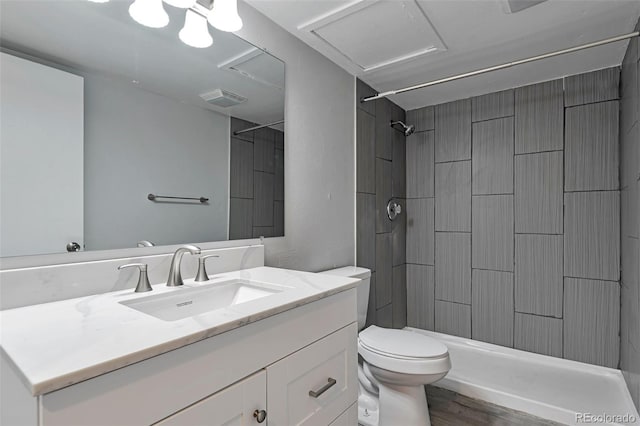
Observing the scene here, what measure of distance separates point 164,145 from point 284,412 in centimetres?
102

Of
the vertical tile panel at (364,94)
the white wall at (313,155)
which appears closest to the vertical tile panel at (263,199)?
the white wall at (313,155)

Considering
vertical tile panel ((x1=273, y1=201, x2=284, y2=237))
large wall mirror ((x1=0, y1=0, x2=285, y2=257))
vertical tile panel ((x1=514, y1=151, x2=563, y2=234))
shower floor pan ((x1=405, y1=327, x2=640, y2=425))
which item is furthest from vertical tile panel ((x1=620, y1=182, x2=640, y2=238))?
large wall mirror ((x1=0, y1=0, x2=285, y2=257))

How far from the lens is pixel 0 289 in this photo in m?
0.87

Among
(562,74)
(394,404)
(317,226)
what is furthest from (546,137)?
(394,404)

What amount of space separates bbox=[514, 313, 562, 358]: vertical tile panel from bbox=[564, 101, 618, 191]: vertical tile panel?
98 centimetres

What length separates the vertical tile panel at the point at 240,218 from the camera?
155cm

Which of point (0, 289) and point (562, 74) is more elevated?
point (562, 74)

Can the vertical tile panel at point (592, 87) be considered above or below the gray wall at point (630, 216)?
above

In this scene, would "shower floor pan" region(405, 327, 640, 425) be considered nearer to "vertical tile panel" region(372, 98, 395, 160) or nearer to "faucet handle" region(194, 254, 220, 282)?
"vertical tile panel" region(372, 98, 395, 160)

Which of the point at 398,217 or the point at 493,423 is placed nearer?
the point at 493,423

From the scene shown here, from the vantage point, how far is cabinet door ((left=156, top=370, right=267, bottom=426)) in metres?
0.70

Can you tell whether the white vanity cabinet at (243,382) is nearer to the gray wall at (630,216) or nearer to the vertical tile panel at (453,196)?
the gray wall at (630,216)

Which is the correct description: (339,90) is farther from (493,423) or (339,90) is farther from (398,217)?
(493,423)

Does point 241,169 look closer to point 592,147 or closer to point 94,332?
point 94,332
